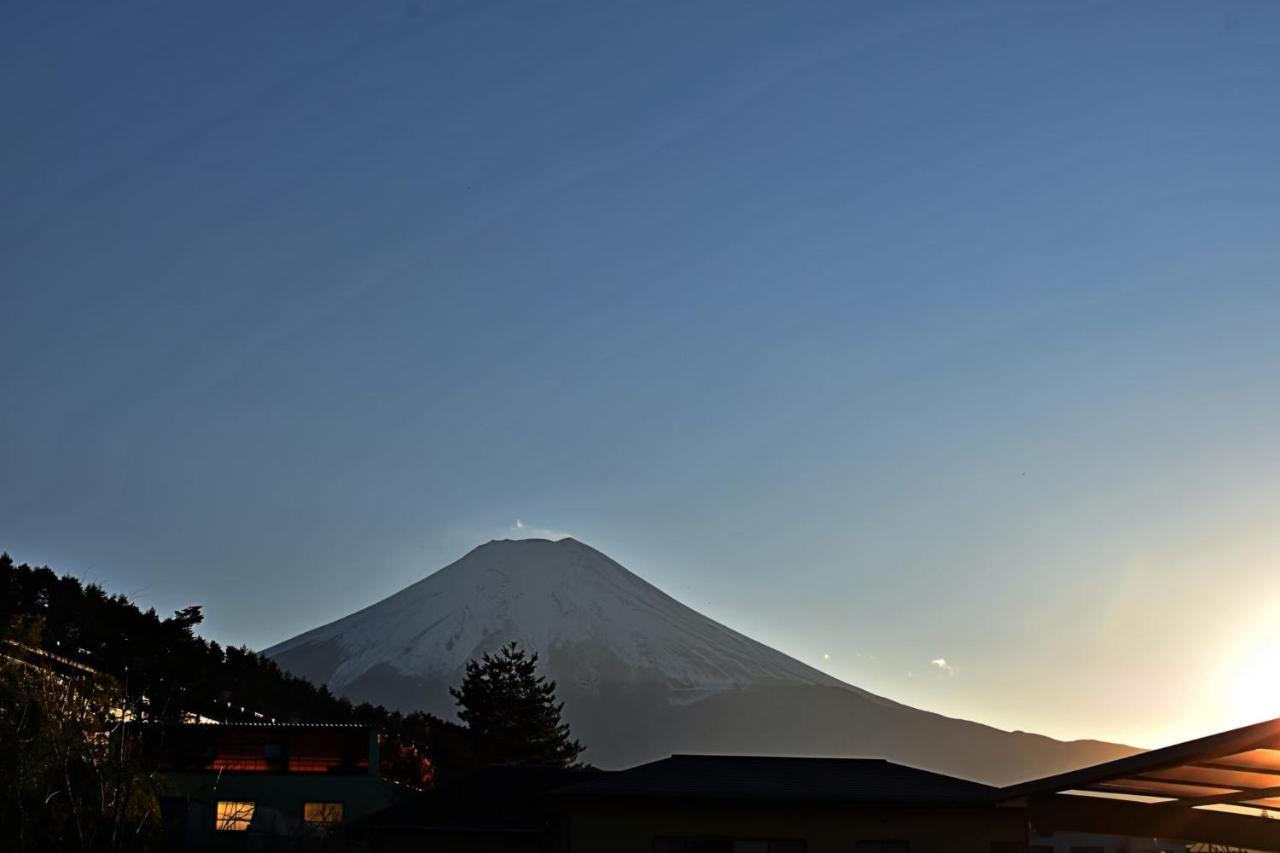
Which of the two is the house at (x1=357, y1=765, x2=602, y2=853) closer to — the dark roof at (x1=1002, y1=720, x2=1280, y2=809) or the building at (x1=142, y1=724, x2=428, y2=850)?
the building at (x1=142, y1=724, x2=428, y2=850)

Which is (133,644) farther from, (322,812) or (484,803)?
(484,803)

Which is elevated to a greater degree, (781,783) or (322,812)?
(781,783)

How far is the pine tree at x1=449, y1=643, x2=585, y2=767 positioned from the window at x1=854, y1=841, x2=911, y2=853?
43.9 meters

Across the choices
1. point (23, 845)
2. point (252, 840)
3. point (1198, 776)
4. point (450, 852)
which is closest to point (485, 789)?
point (450, 852)

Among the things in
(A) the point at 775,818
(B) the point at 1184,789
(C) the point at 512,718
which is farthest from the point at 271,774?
(C) the point at 512,718

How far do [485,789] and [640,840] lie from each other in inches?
492

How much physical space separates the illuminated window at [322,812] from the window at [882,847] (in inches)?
780

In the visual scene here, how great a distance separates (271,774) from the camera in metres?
38.0

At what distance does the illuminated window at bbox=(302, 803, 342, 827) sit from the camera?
123 ft

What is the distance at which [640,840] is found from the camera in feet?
71.4

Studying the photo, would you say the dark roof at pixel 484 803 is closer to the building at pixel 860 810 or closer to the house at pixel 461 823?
the house at pixel 461 823

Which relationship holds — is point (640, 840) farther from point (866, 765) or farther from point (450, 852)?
point (450, 852)

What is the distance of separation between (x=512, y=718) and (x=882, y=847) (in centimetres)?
4745

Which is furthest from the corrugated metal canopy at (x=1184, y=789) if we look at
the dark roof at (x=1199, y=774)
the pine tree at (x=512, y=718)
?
the pine tree at (x=512, y=718)
